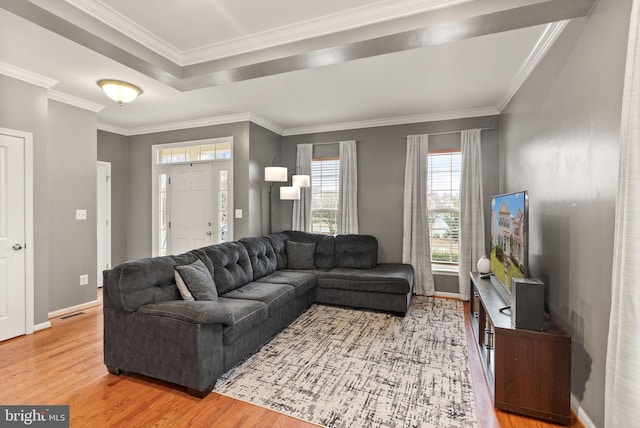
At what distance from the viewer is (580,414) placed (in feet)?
6.48

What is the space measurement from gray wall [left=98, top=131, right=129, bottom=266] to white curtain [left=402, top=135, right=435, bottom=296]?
16.1ft

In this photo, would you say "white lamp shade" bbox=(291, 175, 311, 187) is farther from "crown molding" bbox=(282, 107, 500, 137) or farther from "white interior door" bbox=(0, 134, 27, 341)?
"white interior door" bbox=(0, 134, 27, 341)

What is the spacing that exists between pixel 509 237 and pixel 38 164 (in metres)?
4.85

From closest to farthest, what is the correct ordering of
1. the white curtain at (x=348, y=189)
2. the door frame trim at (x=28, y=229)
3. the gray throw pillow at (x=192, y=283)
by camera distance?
the gray throw pillow at (x=192, y=283) → the door frame trim at (x=28, y=229) → the white curtain at (x=348, y=189)

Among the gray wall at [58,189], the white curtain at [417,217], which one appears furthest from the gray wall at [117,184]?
the white curtain at [417,217]

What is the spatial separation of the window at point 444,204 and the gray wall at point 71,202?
486 cm

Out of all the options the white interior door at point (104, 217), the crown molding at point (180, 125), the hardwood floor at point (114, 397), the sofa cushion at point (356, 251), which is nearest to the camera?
the hardwood floor at point (114, 397)

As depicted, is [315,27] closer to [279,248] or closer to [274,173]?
[274,173]

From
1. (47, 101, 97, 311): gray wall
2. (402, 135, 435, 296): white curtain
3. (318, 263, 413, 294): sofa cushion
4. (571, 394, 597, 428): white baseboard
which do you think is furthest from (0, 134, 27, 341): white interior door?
(571, 394, 597, 428): white baseboard

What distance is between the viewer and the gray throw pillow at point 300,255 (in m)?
4.65

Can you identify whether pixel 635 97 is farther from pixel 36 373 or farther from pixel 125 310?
pixel 36 373

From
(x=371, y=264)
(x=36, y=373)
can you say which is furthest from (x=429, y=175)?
(x=36, y=373)

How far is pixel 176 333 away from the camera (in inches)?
87.6

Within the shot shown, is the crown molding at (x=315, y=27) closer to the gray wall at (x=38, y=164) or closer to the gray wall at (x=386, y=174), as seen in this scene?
the gray wall at (x=38, y=164)
